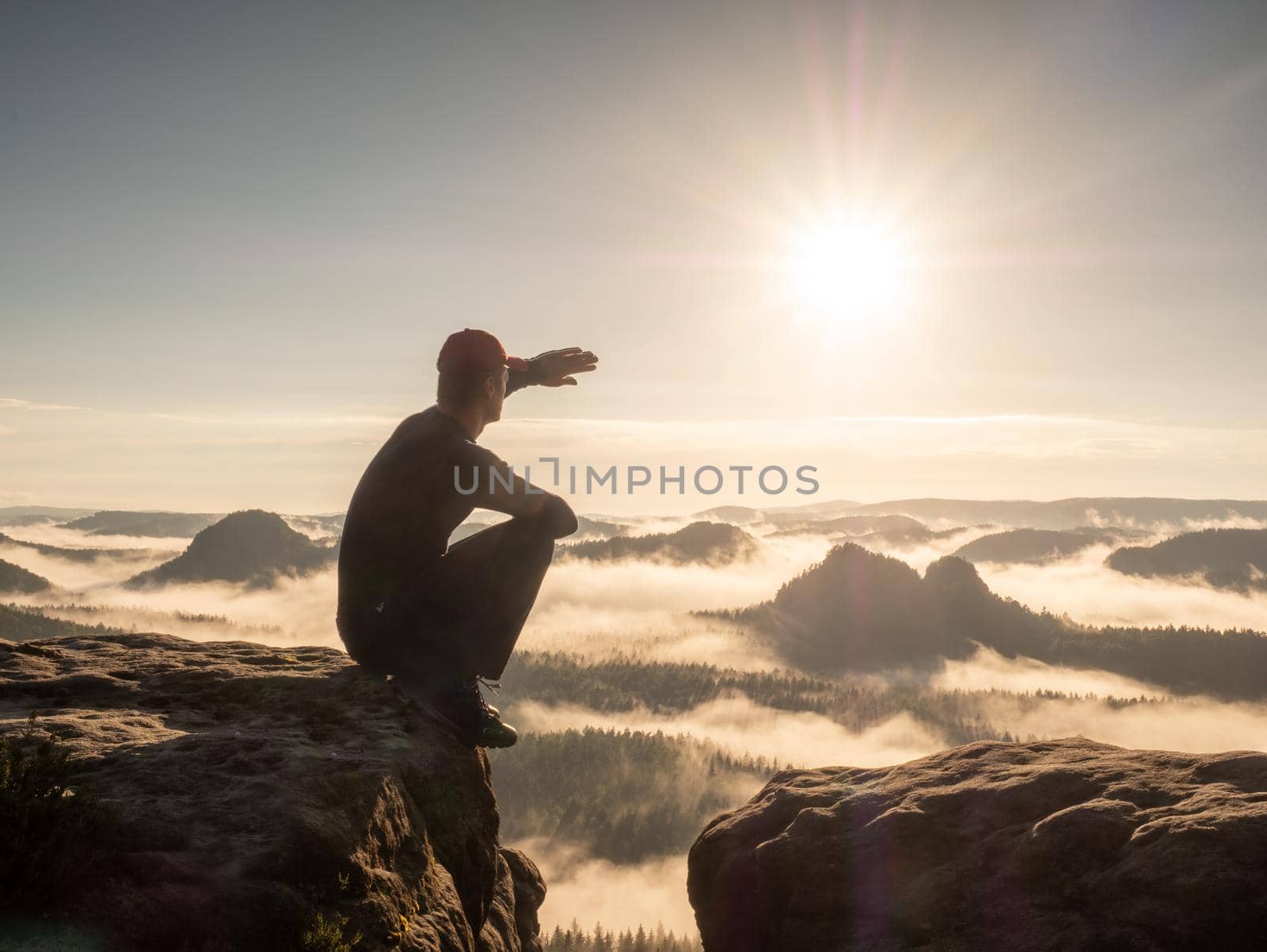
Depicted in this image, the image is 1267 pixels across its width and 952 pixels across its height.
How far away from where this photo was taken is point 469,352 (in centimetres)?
941

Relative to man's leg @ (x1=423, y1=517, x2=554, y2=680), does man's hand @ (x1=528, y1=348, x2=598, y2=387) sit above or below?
above

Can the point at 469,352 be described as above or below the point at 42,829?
above

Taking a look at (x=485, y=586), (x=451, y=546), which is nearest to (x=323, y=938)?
(x=485, y=586)

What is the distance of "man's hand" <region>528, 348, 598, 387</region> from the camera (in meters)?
12.4

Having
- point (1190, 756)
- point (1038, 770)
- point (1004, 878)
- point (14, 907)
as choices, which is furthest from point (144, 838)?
point (1190, 756)

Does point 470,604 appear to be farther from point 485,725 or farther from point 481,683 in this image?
point 485,725

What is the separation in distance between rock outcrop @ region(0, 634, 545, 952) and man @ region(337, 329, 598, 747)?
0.99 m

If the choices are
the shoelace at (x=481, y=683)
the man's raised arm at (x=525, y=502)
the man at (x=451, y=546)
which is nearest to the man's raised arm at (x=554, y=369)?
the man at (x=451, y=546)

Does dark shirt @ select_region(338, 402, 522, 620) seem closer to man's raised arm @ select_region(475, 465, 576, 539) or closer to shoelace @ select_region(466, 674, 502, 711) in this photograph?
man's raised arm @ select_region(475, 465, 576, 539)

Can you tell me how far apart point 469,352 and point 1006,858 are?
10003 mm

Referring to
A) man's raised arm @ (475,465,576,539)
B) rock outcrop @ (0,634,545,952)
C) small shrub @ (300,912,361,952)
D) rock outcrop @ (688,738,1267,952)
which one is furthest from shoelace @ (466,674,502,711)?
rock outcrop @ (688,738,1267,952)

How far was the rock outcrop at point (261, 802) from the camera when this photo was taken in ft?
17.7

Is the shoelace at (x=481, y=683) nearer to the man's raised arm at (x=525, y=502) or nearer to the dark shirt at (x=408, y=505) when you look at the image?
the dark shirt at (x=408, y=505)

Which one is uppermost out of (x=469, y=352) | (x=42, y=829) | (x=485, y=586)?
(x=469, y=352)
